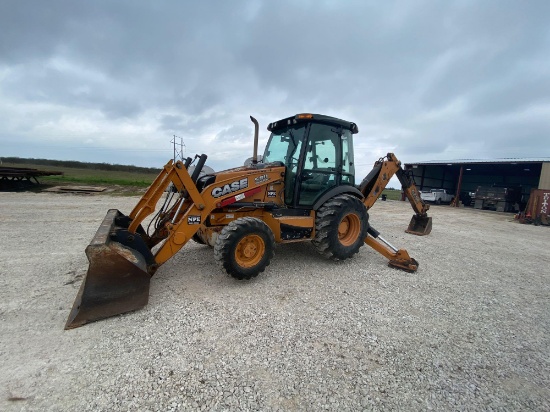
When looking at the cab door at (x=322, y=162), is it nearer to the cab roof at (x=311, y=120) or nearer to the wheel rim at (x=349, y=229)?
the cab roof at (x=311, y=120)

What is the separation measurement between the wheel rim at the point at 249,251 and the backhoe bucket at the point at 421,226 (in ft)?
21.3

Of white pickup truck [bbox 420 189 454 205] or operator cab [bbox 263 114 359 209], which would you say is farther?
white pickup truck [bbox 420 189 454 205]

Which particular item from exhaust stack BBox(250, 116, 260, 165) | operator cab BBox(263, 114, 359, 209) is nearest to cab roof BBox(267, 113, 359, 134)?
operator cab BBox(263, 114, 359, 209)

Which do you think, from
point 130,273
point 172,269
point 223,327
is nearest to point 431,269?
point 223,327

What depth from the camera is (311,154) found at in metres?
4.92

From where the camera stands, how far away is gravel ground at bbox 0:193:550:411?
A: 2.13 m

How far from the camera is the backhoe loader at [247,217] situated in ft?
10.2

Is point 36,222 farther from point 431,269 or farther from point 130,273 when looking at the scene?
point 431,269

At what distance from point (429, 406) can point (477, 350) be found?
3.64 feet

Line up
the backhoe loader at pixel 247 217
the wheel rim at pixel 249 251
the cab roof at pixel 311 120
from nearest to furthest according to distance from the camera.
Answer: the backhoe loader at pixel 247 217
the wheel rim at pixel 249 251
the cab roof at pixel 311 120

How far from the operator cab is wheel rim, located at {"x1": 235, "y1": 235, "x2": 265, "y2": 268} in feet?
3.78

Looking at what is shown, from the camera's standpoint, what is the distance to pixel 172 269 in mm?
4570

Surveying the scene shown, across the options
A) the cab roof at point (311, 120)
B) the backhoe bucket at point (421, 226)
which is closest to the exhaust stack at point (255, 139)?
the cab roof at point (311, 120)

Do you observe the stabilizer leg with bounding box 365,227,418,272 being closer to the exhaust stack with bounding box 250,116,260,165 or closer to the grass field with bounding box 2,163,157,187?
the exhaust stack with bounding box 250,116,260,165
